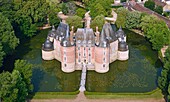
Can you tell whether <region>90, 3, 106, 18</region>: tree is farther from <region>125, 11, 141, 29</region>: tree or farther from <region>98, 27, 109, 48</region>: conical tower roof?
<region>98, 27, 109, 48</region>: conical tower roof

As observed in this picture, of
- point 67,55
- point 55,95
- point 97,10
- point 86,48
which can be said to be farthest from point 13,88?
point 97,10

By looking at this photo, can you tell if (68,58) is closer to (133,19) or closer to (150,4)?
(133,19)

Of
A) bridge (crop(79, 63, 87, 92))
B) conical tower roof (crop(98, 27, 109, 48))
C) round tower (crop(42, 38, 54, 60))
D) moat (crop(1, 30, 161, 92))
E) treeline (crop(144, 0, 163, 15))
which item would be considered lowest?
moat (crop(1, 30, 161, 92))

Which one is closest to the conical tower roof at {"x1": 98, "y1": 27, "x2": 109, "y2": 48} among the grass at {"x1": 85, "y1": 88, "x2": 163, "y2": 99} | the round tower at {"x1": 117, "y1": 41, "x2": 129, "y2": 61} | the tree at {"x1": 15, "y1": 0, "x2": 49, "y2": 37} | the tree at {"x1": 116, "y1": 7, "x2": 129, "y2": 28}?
the round tower at {"x1": 117, "y1": 41, "x2": 129, "y2": 61}

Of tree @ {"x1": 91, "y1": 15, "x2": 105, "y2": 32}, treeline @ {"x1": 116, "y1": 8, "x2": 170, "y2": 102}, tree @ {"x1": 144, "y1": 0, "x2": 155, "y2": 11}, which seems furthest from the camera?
tree @ {"x1": 144, "y1": 0, "x2": 155, "y2": 11}

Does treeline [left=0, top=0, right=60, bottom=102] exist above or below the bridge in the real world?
above

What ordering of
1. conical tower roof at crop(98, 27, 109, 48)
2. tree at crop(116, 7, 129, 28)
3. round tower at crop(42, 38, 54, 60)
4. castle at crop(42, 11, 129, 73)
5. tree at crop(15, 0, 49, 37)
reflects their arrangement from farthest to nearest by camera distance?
1. tree at crop(116, 7, 129, 28)
2. tree at crop(15, 0, 49, 37)
3. round tower at crop(42, 38, 54, 60)
4. castle at crop(42, 11, 129, 73)
5. conical tower roof at crop(98, 27, 109, 48)
